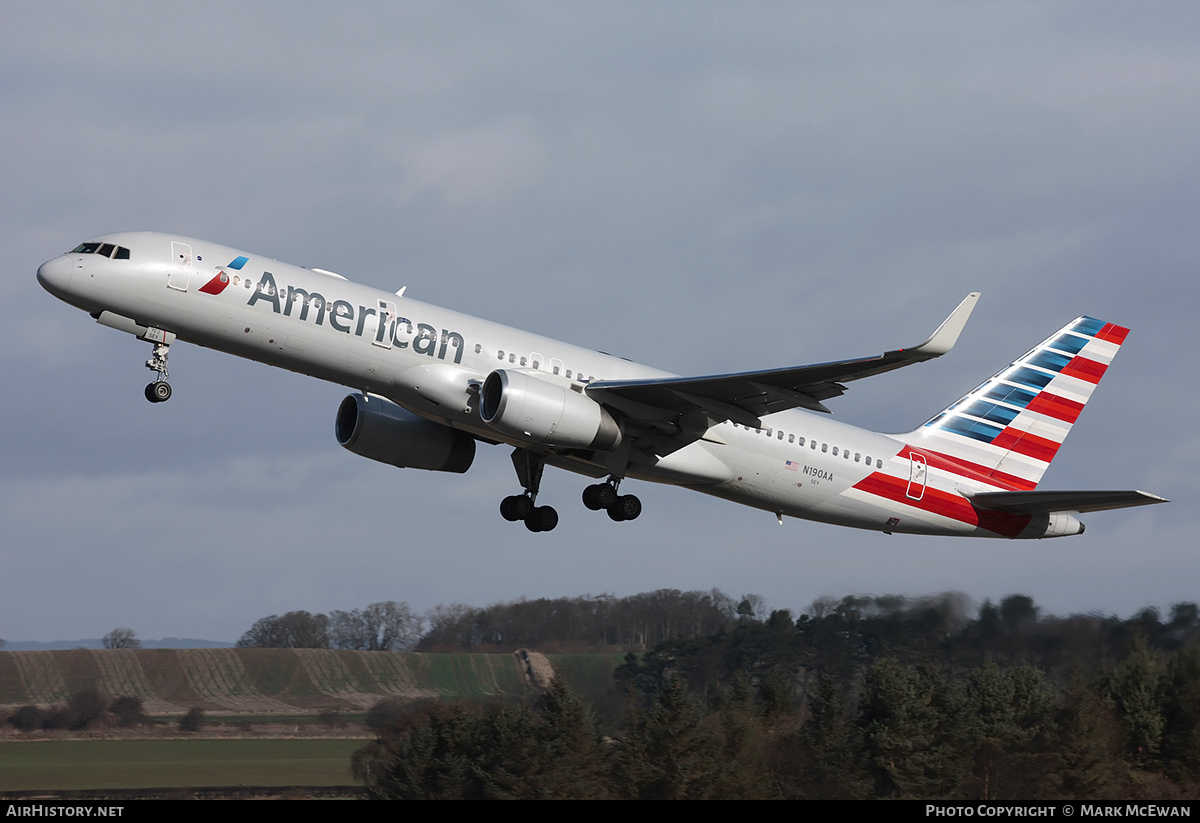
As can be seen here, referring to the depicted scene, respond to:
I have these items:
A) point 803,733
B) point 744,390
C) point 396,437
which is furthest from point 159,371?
point 803,733

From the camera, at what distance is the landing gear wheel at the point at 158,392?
27.7m

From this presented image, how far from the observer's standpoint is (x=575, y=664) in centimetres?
4700

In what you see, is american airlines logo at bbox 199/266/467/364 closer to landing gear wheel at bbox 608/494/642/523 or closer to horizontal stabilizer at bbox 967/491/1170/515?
landing gear wheel at bbox 608/494/642/523

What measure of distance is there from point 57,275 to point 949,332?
18.2 m

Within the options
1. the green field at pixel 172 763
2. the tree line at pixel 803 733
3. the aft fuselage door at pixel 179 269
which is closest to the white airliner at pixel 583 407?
the aft fuselage door at pixel 179 269

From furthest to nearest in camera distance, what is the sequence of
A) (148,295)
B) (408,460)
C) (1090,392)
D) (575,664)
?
(575,664)
(1090,392)
(408,460)
(148,295)

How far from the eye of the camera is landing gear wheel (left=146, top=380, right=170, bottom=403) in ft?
90.8

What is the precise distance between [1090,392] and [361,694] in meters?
28.3

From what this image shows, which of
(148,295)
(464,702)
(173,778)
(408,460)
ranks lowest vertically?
(173,778)

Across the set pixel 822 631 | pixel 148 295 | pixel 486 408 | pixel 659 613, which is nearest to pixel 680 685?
pixel 659 613

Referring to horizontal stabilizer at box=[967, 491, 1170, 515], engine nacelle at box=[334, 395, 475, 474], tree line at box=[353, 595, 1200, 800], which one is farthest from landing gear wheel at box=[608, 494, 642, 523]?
tree line at box=[353, 595, 1200, 800]

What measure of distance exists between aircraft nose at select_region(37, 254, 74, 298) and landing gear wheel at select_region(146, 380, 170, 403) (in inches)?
105

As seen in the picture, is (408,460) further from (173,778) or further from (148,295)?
(173,778)

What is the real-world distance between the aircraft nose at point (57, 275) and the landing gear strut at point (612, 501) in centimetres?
1277
